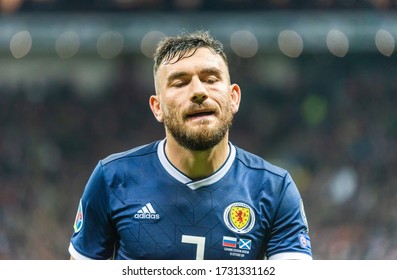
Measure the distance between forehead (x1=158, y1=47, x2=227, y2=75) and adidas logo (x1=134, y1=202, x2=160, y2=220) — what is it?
62 cm

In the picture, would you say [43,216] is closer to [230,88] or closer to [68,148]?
[68,148]

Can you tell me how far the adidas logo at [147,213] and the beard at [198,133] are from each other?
12.9 inches

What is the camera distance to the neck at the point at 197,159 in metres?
3.39

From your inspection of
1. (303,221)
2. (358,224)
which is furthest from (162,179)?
(358,224)

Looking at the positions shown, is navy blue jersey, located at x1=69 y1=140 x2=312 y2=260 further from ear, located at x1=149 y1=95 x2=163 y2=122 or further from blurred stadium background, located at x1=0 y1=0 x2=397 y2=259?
blurred stadium background, located at x1=0 y1=0 x2=397 y2=259

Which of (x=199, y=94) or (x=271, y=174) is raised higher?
(x=199, y=94)

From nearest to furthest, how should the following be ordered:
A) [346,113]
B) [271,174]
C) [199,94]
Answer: [199,94] → [271,174] → [346,113]

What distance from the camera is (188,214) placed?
3357 mm

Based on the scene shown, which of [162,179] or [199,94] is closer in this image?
[199,94]

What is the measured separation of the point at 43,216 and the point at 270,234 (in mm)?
12170

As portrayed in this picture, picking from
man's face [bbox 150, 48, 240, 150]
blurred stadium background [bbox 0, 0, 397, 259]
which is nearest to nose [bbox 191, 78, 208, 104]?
man's face [bbox 150, 48, 240, 150]

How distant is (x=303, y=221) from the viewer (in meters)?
3.38

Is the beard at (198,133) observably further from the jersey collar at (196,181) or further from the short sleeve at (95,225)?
the short sleeve at (95,225)

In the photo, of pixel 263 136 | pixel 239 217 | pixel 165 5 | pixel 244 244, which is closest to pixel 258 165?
pixel 239 217
